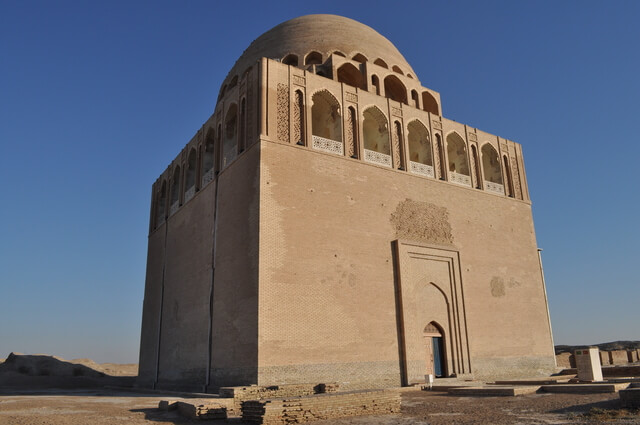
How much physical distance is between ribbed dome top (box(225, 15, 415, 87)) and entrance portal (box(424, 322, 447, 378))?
10031 millimetres

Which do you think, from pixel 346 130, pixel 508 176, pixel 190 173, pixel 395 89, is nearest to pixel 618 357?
pixel 508 176

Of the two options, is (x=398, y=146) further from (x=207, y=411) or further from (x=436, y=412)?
(x=207, y=411)

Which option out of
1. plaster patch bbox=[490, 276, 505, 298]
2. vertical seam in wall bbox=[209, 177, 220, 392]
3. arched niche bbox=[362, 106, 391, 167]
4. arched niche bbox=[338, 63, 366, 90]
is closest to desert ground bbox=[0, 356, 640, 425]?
vertical seam in wall bbox=[209, 177, 220, 392]

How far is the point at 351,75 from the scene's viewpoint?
1747cm

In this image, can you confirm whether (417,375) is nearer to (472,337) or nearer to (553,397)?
(472,337)

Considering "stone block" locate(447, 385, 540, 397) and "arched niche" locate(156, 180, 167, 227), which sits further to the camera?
"arched niche" locate(156, 180, 167, 227)

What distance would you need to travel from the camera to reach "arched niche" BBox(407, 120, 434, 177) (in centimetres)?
1558

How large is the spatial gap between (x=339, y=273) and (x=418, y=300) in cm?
290

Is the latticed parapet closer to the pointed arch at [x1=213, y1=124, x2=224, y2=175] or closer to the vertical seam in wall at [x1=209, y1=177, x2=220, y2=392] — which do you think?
the pointed arch at [x1=213, y1=124, x2=224, y2=175]

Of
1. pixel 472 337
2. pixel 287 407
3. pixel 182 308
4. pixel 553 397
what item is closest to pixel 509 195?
pixel 472 337

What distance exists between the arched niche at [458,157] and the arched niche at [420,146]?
3.85 ft

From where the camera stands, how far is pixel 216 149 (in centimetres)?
1505

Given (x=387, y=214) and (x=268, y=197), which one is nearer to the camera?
(x=268, y=197)

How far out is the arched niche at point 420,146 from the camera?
51.1ft
